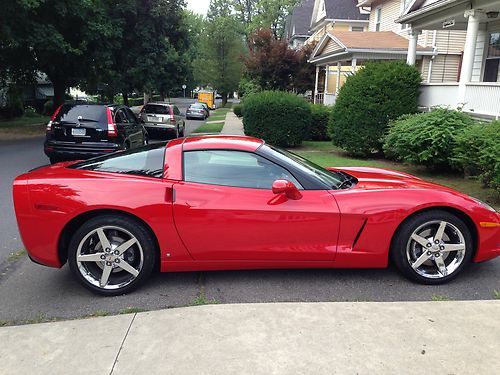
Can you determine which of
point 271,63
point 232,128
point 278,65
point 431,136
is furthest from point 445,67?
point 431,136

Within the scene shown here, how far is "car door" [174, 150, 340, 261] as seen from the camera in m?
3.78

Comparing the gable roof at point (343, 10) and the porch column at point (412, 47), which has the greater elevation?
the gable roof at point (343, 10)

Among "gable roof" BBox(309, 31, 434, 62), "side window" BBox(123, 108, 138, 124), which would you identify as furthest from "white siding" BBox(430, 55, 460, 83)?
"side window" BBox(123, 108, 138, 124)

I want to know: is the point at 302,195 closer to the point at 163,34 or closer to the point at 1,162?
the point at 1,162

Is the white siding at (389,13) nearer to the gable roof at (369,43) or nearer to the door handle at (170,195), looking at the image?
the gable roof at (369,43)

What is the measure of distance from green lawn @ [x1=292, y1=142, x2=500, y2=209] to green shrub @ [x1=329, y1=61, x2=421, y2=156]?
64 cm

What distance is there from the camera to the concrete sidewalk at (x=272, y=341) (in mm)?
2791

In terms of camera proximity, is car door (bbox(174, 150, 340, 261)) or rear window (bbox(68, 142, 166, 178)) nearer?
car door (bbox(174, 150, 340, 261))

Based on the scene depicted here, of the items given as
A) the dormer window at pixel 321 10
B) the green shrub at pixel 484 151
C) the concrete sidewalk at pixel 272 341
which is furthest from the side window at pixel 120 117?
the dormer window at pixel 321 10

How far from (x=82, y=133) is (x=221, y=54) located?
1904 inches

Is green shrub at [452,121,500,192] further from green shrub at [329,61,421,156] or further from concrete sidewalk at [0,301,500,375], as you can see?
green shrub at [329,61,421,156]

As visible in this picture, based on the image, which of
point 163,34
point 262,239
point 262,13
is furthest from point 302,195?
point 262,13

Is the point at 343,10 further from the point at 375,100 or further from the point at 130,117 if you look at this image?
the point at 130,117

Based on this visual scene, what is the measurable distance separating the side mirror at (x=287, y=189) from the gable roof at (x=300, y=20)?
155 feet
